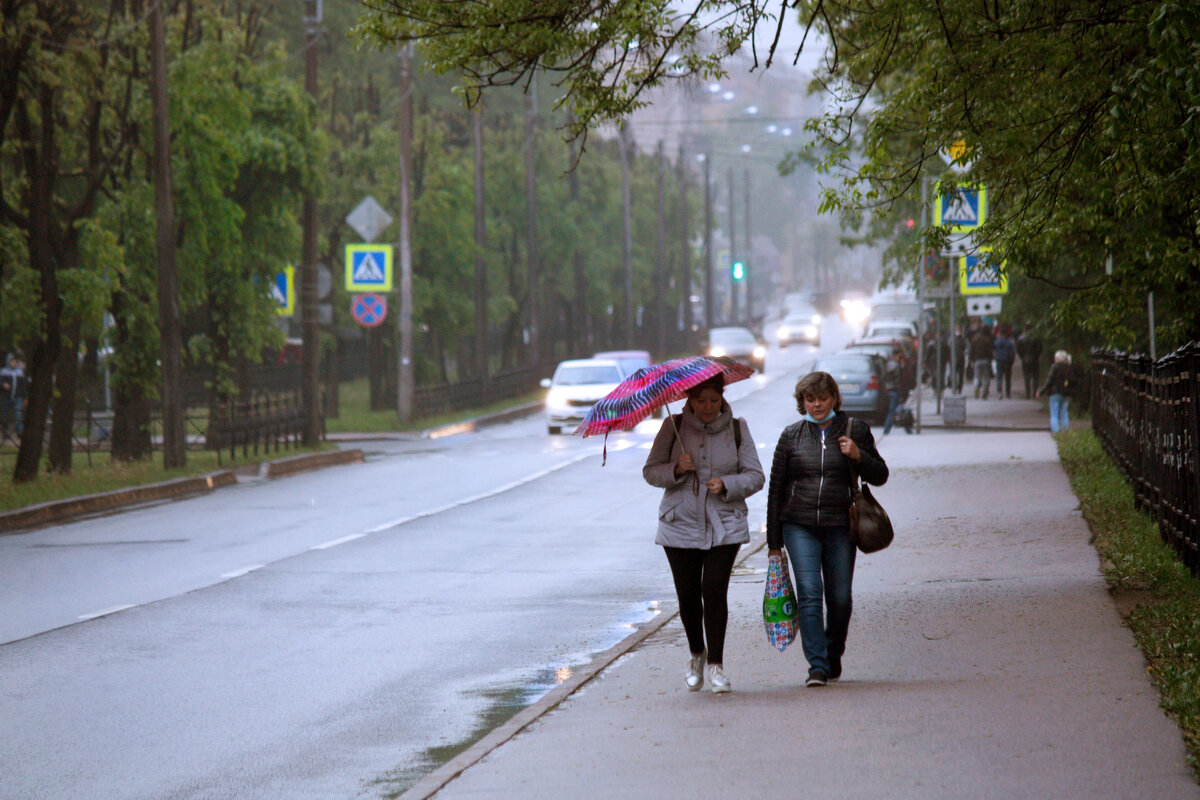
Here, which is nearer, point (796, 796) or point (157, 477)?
point (796, 796)

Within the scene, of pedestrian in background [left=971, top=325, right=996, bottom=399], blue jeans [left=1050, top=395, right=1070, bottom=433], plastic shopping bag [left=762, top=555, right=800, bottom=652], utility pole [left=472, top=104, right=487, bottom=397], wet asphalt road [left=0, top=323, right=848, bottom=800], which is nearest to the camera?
wet asphalt road [left=0, top=323, right=848, bottom=800]

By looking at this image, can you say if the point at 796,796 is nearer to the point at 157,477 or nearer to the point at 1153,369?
the point at 1153,369

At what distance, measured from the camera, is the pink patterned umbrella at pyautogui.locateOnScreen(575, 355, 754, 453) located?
7871 millimetres

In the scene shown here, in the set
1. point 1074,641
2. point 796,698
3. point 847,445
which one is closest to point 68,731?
point 796,698

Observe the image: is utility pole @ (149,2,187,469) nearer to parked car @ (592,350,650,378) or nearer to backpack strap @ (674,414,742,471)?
parked car @ (592,350,650,378)

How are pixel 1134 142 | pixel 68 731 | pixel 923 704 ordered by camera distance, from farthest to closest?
pixel 1134 142
pixel 68 731
pixel 923 704

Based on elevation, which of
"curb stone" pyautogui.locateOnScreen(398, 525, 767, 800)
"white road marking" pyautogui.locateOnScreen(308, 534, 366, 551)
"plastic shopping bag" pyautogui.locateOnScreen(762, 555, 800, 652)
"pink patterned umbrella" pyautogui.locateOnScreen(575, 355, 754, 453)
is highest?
"pink patterned umbrella" pyautogui.locateOnScreen(575, 355, 754, 453)

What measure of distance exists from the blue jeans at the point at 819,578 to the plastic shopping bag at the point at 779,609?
6 cm

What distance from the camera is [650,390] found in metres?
8.00

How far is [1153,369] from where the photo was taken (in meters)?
13.4

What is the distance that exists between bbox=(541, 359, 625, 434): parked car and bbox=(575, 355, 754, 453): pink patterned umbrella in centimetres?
2682

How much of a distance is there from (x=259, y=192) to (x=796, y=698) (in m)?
26.1

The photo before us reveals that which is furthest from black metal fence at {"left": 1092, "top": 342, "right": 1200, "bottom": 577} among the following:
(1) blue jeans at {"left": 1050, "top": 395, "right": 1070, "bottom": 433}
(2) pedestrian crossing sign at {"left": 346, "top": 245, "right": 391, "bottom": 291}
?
(2) pedestrian crossing sign at {"left": 346, "top": 245, "right": 391, "bottom": 291}

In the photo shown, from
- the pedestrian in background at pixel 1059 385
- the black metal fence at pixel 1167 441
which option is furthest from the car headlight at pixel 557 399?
the black metal fence at pixel 1167 441
